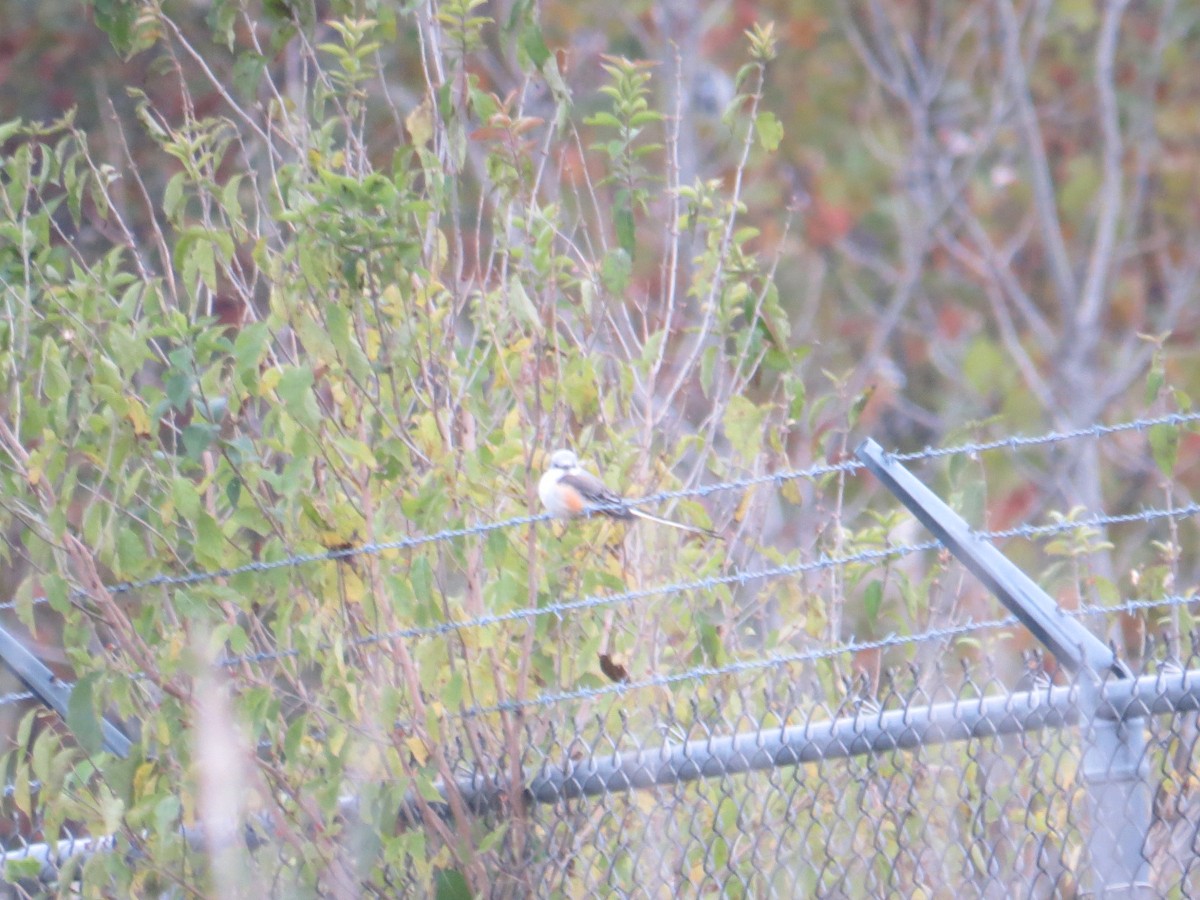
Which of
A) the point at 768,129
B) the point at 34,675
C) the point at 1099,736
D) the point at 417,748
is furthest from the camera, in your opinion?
the point at 768,129

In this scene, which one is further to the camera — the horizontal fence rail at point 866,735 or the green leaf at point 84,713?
the green leaf at point 84,713

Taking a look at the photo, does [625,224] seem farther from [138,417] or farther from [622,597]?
[138,417]

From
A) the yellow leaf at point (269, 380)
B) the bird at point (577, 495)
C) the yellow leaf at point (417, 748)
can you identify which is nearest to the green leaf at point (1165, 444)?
the bird at point (577, 495)

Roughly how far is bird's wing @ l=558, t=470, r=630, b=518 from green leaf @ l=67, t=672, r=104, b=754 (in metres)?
1.23

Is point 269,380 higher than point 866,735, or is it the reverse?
point 269,380

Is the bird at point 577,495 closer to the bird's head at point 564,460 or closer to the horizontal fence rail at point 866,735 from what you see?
the bird's head at point 564,460

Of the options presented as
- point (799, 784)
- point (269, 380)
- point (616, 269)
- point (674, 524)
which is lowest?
point (799, 784)

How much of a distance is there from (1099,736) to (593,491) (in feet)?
4.72

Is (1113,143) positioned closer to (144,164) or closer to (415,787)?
(144,164)

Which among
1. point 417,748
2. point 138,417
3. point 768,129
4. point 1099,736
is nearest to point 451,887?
point 417,748

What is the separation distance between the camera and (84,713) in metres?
3.36

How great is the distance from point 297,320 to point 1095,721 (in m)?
1.71

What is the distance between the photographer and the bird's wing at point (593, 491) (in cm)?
396

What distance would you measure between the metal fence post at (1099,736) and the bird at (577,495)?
3.21ft
